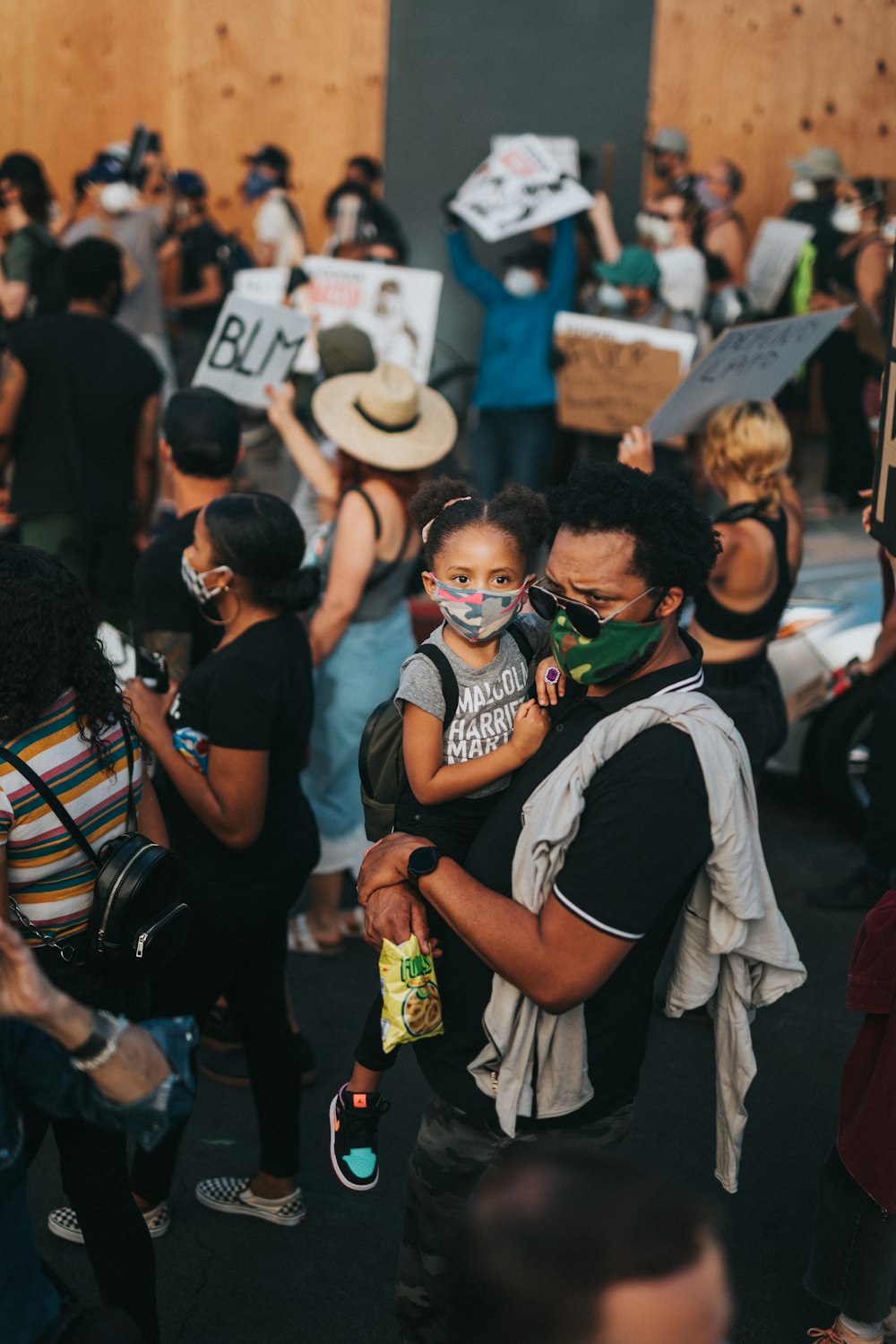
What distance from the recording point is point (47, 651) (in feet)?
8.80

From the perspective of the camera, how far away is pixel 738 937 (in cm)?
245

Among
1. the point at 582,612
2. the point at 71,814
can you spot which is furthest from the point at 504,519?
the point at 71,814

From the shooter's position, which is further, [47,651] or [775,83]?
[775,83]

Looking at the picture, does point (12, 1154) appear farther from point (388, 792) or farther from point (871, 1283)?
point (871, 1283)

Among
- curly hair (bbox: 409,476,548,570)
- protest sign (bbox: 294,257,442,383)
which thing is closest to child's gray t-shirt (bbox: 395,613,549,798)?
curly hair (bbox: 409,476,548,570)

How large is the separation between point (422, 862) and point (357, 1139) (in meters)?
0.80

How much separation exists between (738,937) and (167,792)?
1714mm

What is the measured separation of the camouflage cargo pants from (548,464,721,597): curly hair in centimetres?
100

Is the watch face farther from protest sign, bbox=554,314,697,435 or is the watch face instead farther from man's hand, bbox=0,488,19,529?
protest sign, bbox=554,314,697,435

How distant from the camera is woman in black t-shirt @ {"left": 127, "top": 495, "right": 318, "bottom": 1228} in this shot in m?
3.49

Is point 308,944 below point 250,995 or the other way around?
below

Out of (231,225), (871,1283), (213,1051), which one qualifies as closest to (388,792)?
(871,1283)

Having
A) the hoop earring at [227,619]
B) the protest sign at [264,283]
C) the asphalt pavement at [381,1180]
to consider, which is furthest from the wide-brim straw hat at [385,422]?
the protest sign at [264,283]

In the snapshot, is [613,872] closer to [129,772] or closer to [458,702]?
[458,702]
